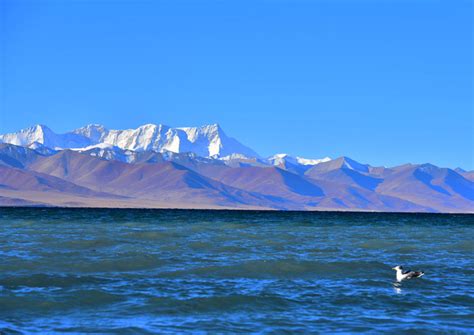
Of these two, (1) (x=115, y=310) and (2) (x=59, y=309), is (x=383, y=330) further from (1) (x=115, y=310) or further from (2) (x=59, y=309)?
(2) (x=59, y=309)

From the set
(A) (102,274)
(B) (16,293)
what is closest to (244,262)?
(A) (102,274)

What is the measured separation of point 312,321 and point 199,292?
5599 mm

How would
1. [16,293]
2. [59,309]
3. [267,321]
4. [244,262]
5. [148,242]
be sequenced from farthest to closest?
[148,242] < [244,262] < [16,293] < [59,309] < [267,321]

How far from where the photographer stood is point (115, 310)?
20938mm

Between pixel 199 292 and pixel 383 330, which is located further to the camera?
pixel 199 292

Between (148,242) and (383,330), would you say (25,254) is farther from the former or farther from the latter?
(383,330)

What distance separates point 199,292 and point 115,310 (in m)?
4.07

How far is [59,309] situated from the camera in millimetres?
21234

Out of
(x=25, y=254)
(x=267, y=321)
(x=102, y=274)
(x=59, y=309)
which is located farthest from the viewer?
(x=25, y=254)

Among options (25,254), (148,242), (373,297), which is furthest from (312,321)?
(148,242)

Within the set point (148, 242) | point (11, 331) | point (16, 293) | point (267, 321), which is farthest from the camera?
point (148, 242)

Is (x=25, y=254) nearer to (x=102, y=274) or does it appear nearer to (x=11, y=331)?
(x=102, y=274)

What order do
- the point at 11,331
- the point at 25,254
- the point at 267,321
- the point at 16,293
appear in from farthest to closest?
the point at 25,254
the point at 16,293
the point at 267,321
the point at 11,331

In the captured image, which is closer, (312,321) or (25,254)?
(312,321)
